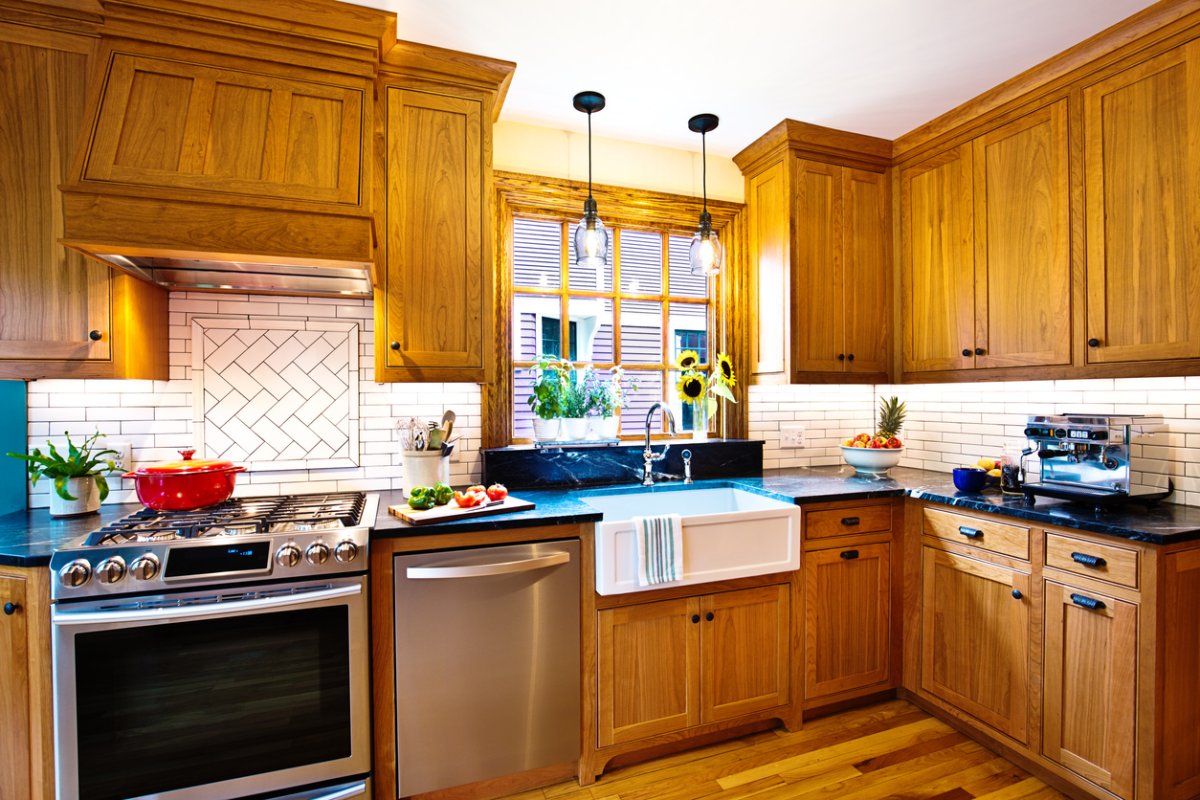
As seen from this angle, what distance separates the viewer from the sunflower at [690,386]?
289cm

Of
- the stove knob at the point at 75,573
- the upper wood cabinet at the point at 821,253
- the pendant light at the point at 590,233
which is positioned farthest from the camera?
the upper wood cabinet at the point at 821,253

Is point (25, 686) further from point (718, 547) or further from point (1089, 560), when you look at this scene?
point (1089, 560)

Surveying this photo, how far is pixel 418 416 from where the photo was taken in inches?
101

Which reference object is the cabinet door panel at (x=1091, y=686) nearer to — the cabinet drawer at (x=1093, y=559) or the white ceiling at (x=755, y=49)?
the cabinet drawer at (x=1093, y=559)

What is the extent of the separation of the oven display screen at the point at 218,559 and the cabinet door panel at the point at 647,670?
112 centimetres

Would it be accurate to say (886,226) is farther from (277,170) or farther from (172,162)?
(172,162)

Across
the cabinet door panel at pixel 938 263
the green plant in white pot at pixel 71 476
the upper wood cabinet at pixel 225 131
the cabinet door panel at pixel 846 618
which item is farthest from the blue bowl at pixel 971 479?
the green plant in white pot at pixel 71 476

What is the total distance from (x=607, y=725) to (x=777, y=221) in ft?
7.86

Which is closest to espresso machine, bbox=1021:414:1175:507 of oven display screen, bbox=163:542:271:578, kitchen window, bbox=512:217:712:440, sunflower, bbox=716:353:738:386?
sunflower, bbox=716:353:738:386

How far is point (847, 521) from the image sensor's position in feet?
8.10

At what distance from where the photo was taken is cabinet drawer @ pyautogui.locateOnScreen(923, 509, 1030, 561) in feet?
6.88

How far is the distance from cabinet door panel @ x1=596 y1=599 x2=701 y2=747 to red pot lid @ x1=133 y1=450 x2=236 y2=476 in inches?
57.2

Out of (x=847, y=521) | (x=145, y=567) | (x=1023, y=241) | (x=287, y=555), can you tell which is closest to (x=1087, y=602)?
(x=847, y=521)

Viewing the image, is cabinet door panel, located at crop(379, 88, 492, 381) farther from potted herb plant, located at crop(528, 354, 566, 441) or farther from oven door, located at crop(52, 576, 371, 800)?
oven door, located at crop(52, 576, 371, 800)
